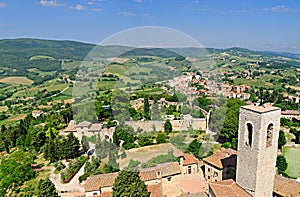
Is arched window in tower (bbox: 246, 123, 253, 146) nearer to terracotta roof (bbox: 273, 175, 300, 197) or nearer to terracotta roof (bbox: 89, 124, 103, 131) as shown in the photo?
terracotta roof (bbox: 273, 175, 300, 197)

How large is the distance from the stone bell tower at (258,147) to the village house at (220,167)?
2.69 m

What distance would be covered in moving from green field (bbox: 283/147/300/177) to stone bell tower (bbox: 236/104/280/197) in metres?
7.67

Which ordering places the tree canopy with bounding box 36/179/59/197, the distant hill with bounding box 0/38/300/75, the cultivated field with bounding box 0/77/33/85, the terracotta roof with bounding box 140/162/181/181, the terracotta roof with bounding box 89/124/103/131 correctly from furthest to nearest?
1. the distant hill with bounding box 0/38/300/75
2. the cultivated field with bounding box 0/77/33/85
3. the terracotta roof with bounding box 89/124/103/131
4. the terracotta roof with bounding box 140/162/181/181
5. the tree canopy with bounding box 36/179/59/197

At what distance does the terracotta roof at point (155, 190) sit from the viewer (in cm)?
1133

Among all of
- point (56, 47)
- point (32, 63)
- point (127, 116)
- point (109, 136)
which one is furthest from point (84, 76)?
point (56, 47)

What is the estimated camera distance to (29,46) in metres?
116

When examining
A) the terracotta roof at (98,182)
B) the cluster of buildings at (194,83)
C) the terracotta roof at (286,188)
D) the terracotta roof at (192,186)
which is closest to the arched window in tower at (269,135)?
the terracotta roof at (286,188)

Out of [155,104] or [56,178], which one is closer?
[56,178]

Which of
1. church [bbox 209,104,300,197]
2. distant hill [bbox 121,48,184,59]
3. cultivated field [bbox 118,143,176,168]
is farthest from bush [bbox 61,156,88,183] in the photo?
church [bbox 209,104,300,197]

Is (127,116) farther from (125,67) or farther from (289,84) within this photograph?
(289,84)

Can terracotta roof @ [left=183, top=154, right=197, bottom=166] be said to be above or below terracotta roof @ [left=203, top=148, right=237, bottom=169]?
below

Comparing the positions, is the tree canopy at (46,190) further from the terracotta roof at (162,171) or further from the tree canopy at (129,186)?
the terracotta roof at (162,171)

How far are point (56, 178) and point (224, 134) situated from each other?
39.7ft

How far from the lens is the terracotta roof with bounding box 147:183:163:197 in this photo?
11.3 m
